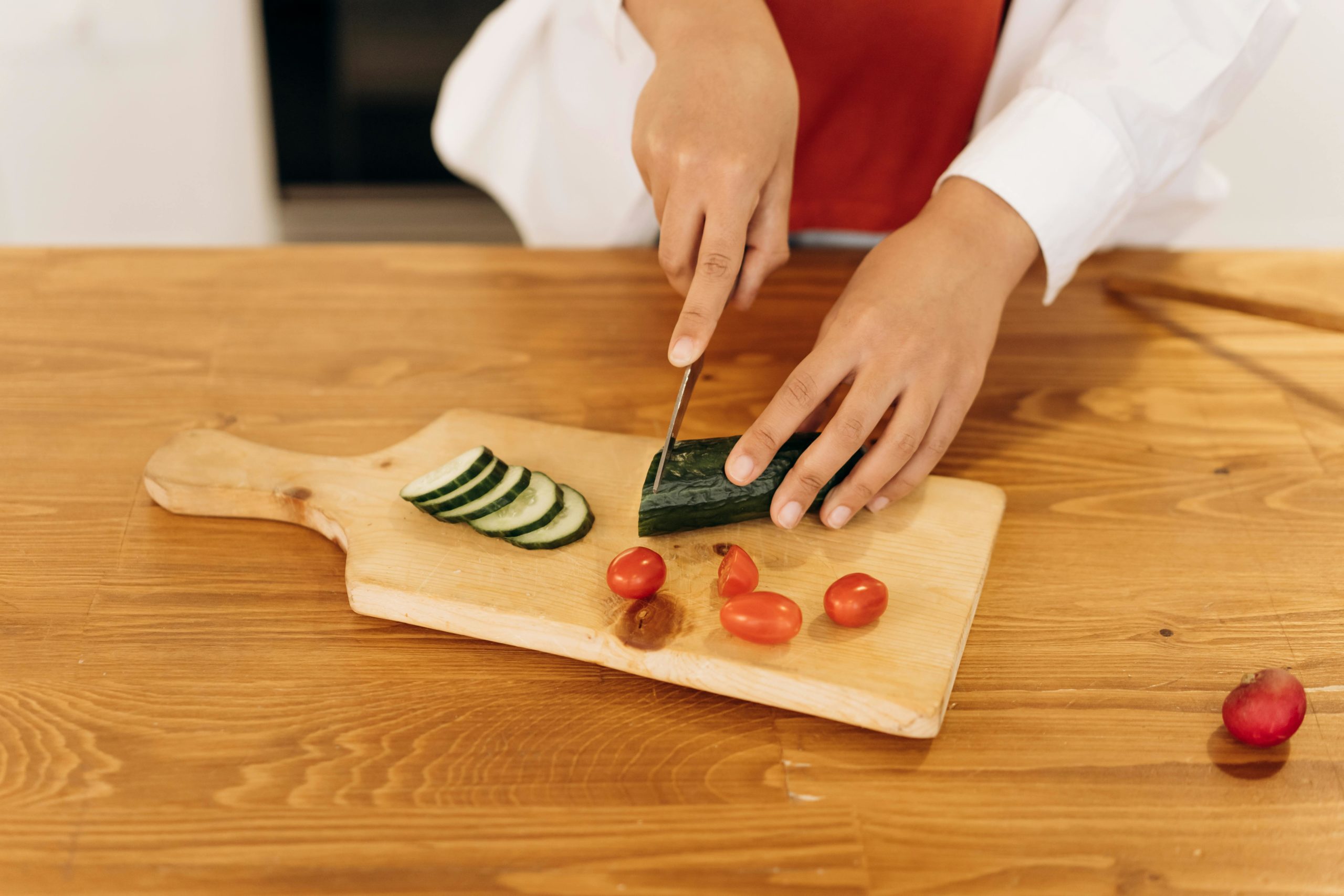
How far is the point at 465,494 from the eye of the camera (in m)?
1.66

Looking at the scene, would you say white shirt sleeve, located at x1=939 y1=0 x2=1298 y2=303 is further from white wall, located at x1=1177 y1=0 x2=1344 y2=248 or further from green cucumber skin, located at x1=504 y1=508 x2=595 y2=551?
white wall, located at x1=1177 y1=0 x2=1344 y2=248

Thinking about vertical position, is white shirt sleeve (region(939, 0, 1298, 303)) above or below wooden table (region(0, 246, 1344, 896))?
above

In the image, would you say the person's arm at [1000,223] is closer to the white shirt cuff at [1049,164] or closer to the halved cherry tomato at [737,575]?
the white shirt cuff at [1049,164]

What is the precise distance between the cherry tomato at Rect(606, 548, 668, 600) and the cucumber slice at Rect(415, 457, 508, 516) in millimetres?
252

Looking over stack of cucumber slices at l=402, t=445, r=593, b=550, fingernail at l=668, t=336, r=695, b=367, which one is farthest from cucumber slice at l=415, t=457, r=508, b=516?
fingernail at l=668, t=336, r=695, b=367

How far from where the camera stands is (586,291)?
2.41 m

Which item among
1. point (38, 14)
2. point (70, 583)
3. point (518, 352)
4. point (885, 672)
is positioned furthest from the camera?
point (38, 14)

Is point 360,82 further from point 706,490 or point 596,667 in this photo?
point 596,667

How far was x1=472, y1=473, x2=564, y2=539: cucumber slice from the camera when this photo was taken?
1.65m

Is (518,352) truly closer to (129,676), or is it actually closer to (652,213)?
(652,213)

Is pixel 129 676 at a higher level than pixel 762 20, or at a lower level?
lower

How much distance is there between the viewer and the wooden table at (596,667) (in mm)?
1303

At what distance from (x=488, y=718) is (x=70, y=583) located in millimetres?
729

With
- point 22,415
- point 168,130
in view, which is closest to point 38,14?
point 168,130
